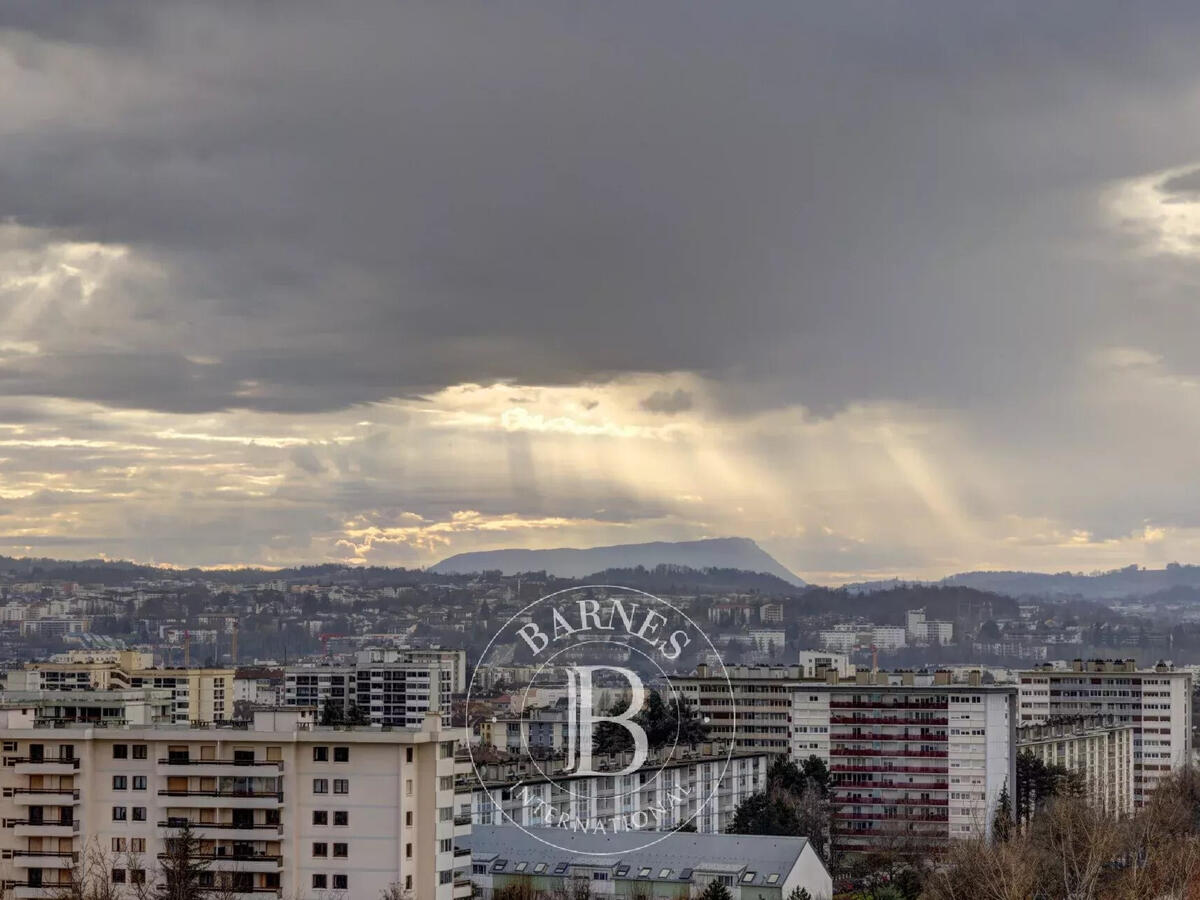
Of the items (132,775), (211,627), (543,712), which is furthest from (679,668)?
(132,775)

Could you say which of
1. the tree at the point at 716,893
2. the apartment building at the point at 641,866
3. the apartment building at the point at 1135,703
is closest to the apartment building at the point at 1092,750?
the apartment building at the point at 1135,703

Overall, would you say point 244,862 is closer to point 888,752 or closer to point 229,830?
point 229,830

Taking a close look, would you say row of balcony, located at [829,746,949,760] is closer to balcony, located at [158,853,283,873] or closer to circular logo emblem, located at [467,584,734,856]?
circular logo emblem, located at [467,584,734,856]

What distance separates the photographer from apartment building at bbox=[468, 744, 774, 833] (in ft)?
140

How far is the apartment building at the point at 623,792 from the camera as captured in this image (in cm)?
4253

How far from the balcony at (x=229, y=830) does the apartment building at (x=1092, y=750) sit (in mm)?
33287

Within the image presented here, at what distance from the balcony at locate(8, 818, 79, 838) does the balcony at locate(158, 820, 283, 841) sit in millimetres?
1375

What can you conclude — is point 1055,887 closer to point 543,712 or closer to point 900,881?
point 900,881

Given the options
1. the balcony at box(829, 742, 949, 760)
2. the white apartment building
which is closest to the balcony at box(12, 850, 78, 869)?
the balcony at box(829, 742, 949, 760)

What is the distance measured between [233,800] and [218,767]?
549 mm

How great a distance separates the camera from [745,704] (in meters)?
68.9

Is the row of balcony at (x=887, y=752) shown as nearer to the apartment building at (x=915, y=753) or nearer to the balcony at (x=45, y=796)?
the apartment building at (x=915, y=753)

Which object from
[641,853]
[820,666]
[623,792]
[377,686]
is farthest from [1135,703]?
[641,853]

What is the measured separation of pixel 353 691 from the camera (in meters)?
88.0
